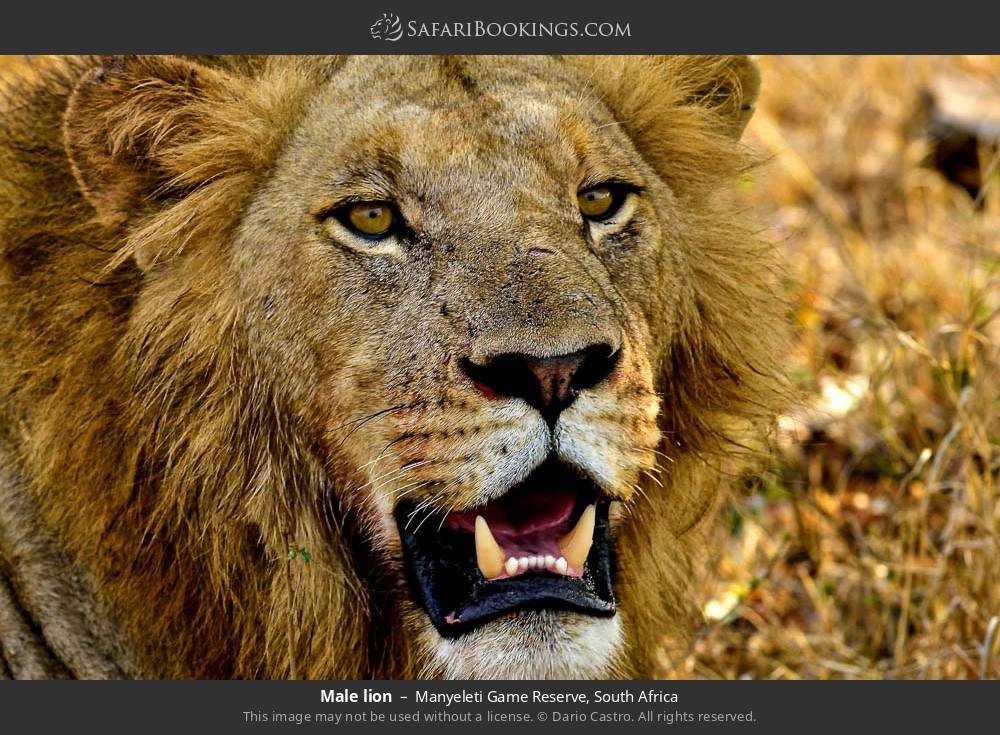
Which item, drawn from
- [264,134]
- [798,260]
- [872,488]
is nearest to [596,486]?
[264,134]

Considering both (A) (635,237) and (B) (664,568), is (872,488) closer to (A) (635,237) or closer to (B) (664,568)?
(B) (664,568)

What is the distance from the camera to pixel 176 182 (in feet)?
11.9

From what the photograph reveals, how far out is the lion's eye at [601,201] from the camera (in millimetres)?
3725

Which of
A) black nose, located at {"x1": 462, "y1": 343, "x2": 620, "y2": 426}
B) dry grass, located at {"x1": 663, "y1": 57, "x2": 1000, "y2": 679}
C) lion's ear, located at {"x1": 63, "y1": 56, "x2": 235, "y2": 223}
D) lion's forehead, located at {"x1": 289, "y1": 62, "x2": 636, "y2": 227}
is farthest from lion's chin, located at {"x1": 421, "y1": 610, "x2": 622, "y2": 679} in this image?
lion's ear, located at {"x1": 63, "y1": 56, "x2": 235, "y2": 223}

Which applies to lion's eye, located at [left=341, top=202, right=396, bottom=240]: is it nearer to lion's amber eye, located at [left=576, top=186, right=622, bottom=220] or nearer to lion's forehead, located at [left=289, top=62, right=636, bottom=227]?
lion's forehead, located at [left=289, top=62, right=636, bottom=227]

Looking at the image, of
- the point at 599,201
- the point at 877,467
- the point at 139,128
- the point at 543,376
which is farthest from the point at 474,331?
the point at 877,467

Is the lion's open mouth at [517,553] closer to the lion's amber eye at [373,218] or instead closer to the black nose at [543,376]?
the black nose at [543,376]

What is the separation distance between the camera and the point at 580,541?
3.34 m

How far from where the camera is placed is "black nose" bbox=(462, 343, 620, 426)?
3.07m

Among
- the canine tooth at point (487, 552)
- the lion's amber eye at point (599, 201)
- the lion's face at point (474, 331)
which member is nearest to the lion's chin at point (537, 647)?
the lion's face at point (474, 331)

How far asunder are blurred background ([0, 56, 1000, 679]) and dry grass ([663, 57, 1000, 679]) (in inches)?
0.4

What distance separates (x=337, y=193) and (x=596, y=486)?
0.97 metres

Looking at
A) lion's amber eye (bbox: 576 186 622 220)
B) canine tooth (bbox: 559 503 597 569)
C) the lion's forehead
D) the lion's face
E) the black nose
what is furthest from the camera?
lion's amber eye (bbox: 576 186 622 220)

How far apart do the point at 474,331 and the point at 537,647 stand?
2.36 feet
